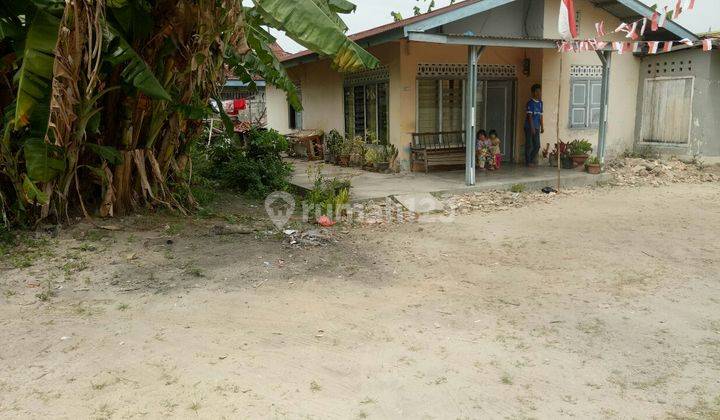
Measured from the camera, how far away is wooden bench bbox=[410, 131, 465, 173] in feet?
37.2

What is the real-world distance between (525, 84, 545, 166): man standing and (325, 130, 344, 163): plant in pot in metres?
4.20

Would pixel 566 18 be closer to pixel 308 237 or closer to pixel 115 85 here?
pixel 308 237

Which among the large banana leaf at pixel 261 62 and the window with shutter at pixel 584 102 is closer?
the large banana leaf at pixel 261 62

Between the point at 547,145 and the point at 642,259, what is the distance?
6.94 meters

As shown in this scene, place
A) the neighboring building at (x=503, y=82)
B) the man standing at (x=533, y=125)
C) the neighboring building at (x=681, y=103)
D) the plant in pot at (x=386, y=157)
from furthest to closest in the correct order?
the neighboring building at (x=681, y=103) < the man standing at (x=533, y=125) < the plant in pot at (x=386, y=157) < the neighboring building at (x=503, y=82)

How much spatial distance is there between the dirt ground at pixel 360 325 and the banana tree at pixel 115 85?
0.57 metres

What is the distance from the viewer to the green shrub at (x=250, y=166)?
30.1 ft

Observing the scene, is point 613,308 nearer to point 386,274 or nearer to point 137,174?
point 386,274

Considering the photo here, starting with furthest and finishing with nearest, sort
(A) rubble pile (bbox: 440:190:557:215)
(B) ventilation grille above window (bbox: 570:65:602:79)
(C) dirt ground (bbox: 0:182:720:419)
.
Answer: (B) ventilation grille above window (bbox: 570:65:602:79), (A) rubble pile (bbox: 440:190:557:215), (C) dirt ground (bbox: 0:182:720:419)

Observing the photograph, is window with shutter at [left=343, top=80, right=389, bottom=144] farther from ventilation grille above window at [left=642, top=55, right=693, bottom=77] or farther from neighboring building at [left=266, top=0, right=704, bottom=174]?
ventilation grille above window at [left=642, top=55, right=693, bottom=77]

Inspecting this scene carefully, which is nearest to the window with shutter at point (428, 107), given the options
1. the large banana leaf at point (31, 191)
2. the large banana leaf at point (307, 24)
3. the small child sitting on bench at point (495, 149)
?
the small child sitting on bench at point (495, 149)

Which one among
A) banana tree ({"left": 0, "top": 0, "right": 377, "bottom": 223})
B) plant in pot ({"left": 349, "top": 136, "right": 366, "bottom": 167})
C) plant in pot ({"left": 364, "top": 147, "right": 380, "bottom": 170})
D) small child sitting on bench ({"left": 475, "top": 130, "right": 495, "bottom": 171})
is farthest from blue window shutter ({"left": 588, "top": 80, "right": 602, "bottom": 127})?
banana tree ({"left": 0, "top": 0, "right": 377, "bottom": 223})

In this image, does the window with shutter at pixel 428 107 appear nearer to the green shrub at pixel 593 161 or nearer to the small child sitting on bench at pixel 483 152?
the small child sitting on bench at pixel 483 152

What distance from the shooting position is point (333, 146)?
13.5 metres
